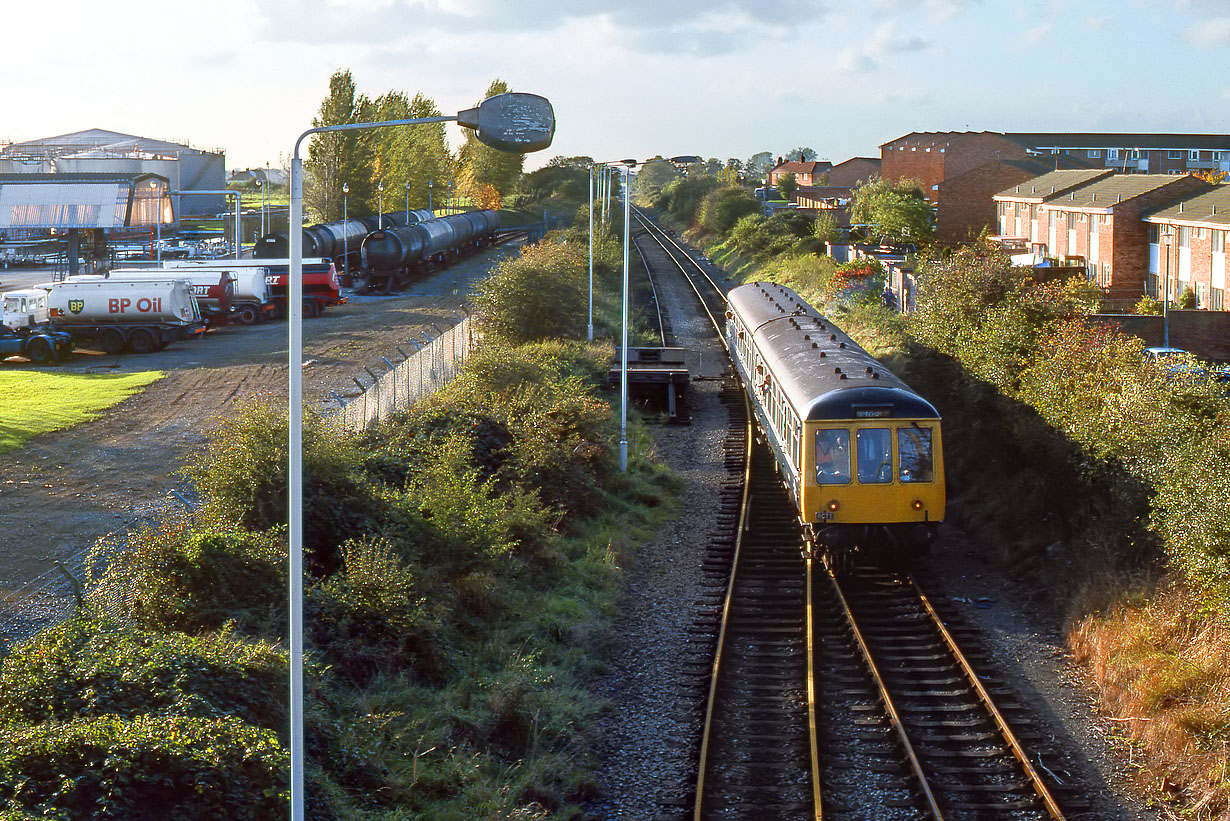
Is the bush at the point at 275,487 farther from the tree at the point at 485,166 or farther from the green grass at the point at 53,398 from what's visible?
the tree at the point at 485,166

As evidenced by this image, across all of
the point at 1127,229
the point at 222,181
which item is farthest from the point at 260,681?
the point at 222,181

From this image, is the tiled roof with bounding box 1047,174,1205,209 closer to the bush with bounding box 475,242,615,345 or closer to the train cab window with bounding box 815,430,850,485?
the bush with bounding box 475,242,615,345

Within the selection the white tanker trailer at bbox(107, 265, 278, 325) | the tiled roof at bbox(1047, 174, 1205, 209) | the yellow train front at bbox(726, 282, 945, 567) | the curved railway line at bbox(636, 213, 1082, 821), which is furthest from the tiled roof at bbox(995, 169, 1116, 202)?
the curved railway line at bbox(636, 213, 1082, 821)

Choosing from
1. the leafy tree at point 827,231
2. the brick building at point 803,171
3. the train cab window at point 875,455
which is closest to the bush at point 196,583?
the train cab window at point 875,455

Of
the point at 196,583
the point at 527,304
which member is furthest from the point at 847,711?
the point at 527,304

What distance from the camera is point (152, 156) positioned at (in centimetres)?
9712

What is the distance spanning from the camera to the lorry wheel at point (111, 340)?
123 feet

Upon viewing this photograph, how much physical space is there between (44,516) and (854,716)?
1302 centimetres

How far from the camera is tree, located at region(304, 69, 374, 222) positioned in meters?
69.8

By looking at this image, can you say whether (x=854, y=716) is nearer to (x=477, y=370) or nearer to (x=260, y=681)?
(x=260, y=681)

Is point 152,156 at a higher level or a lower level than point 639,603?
higher

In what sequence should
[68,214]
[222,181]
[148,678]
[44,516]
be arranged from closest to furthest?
[148,678]
[44,516]
[68,214]
[222,181]

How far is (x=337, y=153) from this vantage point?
69.7 m

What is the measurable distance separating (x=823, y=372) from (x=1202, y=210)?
24.9 metres
